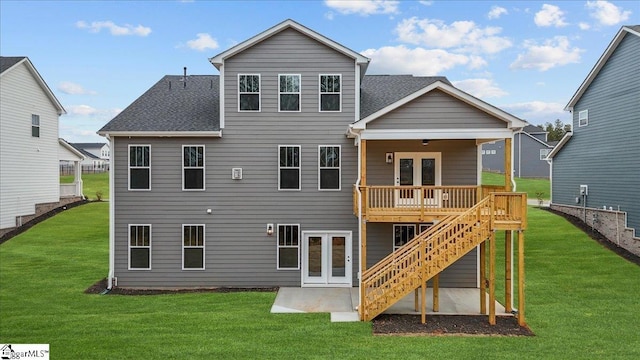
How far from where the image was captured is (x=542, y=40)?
2566 centimetres

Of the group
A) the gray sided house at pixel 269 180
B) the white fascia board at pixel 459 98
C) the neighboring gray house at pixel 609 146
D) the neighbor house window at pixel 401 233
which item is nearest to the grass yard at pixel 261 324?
the gray sided house at pixel 269 180

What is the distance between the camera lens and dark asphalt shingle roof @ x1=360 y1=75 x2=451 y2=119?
14.6m

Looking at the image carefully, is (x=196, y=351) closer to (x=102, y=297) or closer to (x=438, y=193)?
(x=102, y=297)

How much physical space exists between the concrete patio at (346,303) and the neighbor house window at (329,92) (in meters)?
6.17

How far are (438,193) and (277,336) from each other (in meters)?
6.28

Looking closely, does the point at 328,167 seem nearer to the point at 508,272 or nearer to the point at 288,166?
the point at 288,166

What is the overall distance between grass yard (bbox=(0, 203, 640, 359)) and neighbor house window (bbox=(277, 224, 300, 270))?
5.04 ft

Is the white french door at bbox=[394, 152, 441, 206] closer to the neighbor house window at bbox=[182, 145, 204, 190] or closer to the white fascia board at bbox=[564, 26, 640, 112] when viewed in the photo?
the neighbor house window at bbox=[182, 145, 204, 190]

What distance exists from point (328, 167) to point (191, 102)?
5886 mm

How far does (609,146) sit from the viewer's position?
18.4 m

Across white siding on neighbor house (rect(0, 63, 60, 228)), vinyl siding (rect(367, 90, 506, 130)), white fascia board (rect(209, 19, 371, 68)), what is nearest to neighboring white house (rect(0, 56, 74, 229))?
white siding on neighbor house (rect(0, 63, 60, 228))

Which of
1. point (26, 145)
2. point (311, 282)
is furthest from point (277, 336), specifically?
point (26, 145)

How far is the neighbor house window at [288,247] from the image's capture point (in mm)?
13719

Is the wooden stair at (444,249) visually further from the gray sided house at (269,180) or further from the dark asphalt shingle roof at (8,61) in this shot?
the dark asphalt shingle roof at (8,61)
